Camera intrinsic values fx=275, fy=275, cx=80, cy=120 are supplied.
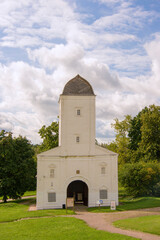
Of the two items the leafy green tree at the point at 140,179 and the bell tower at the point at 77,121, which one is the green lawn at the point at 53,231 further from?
the leafy green tree at the point at 140,179

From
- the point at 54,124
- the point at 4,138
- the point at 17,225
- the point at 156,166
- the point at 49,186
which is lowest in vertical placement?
the point at 17,225

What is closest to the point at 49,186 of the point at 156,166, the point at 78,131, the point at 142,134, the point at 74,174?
the point at 74,174

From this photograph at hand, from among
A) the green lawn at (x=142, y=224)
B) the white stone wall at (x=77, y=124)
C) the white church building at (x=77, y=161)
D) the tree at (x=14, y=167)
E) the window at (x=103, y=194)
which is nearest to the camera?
the green lawn at (x=142, y=224)

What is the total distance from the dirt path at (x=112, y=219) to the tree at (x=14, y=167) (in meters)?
11.7

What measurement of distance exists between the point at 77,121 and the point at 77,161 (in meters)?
4.87

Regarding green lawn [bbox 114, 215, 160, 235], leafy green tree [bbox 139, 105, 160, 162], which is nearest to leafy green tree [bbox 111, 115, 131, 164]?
leafy green tree [bbox 139, 105, 160, 162]

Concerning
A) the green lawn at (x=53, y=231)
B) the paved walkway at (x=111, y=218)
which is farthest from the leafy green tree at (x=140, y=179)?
the green lawn at (x=53, y=231)

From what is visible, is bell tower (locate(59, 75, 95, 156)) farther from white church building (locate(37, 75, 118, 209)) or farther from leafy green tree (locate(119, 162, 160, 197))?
leafy green tree (locate(119, 162, 160, 197))

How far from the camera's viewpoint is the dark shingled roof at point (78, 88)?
3419 cm

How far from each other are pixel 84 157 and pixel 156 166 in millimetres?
12069

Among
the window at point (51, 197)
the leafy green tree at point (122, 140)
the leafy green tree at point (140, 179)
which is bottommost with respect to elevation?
the window at point (51, 197)

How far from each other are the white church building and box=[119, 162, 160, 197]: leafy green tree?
4726 millimetres

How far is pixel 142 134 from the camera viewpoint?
4750 centimetres

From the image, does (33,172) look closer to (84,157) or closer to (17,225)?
(84,157)
